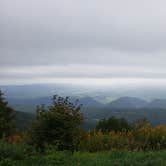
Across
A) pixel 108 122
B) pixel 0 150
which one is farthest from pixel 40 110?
pixel 108 122

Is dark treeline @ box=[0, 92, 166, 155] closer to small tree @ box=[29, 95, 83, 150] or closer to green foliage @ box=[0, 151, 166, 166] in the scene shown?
small tree @ box=[29, 95, 83, 150]

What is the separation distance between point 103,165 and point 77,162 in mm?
686

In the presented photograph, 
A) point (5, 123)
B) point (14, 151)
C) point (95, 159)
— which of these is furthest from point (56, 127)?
point (5, 123)

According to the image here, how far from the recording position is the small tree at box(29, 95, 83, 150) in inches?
421

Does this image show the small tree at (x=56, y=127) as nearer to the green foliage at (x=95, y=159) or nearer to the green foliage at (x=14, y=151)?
the green foliage at (x=14, y=151)

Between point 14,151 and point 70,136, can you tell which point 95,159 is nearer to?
point 14,151

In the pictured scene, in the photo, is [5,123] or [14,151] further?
[5,123]

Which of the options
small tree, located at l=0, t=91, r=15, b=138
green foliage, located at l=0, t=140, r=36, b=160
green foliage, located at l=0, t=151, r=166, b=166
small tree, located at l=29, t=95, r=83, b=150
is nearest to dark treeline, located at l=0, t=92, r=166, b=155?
small tree, located at l=29, t=95, r=83, b=150

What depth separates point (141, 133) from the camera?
1191 centimetres

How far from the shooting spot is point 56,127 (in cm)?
1090

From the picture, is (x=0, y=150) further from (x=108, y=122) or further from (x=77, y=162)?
(x=108, y=122)

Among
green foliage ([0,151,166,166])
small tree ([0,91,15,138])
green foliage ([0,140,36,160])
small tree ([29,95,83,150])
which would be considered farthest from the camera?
small tree ([0,91,15,138])

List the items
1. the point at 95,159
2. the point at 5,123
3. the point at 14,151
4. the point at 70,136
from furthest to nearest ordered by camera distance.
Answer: the point at 5,123, the point at 70,136, the point at 14,151, the point at 95,159

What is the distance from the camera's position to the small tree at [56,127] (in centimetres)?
1070
